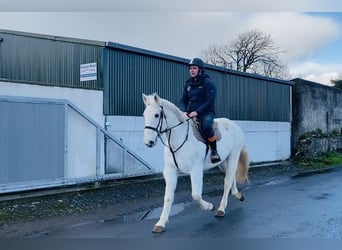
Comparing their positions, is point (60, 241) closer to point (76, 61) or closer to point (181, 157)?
point (181, 157)

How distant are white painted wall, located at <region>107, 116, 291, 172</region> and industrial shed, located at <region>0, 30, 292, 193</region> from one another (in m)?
0.03

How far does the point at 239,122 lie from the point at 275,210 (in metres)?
9.59

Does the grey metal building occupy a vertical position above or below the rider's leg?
above

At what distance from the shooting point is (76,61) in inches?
476

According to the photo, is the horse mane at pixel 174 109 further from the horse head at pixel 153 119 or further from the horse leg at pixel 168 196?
the horse leg at pixel 168 196

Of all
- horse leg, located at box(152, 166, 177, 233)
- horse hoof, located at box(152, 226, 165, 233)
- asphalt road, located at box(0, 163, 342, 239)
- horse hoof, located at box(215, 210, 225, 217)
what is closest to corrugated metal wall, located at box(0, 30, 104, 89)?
asphalt road, located at box(0, 163, 342, 239)

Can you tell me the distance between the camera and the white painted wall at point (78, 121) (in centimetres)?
996

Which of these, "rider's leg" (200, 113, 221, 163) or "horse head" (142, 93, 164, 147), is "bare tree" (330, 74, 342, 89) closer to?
"rider's leg" (200, 113, 221, 163)

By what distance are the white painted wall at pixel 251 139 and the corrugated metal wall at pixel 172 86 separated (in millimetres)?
288

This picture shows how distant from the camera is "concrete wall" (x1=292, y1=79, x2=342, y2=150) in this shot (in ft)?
67.9

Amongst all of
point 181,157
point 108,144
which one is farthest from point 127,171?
point 181,157

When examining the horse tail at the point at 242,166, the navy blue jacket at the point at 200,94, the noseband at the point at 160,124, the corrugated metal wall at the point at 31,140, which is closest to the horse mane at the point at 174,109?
the noseband at the point at 160,124

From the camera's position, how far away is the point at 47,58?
13.0 meters

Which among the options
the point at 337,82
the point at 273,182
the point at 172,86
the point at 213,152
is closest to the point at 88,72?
the point at 172,86
